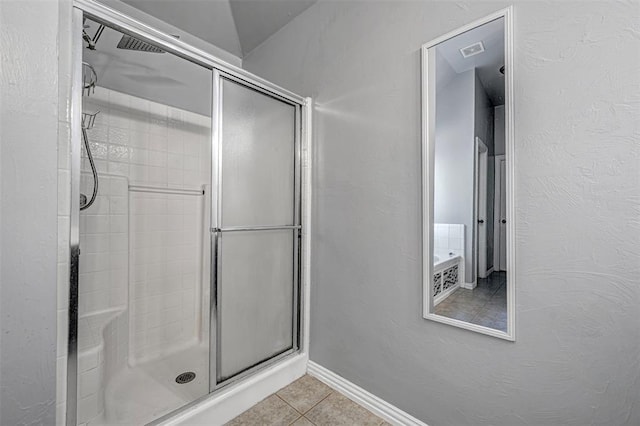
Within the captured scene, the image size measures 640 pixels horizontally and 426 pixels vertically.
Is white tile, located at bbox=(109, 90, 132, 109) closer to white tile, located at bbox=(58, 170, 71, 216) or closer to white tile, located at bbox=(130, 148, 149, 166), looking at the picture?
white tile, located at bbox=(130, 148, 149, 166)

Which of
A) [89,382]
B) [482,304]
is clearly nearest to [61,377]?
[89,382]

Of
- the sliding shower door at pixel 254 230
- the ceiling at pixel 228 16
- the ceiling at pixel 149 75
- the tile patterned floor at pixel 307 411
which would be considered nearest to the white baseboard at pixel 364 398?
the tile patterned floor at pixel 307 411

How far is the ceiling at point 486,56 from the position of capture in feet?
3.77

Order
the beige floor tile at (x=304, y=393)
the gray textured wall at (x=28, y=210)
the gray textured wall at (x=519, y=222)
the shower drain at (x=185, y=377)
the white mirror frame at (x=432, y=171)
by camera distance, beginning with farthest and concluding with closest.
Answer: the shower drain at (x=185, y=377) < the beige floor tile at (x=304, y=393) < the white mirror frame at (x=432, y=171) < the gray textured wall at (x=519, y=222) < the gray textured wall at (x=28, y=210)

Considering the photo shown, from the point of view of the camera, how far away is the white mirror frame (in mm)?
1108

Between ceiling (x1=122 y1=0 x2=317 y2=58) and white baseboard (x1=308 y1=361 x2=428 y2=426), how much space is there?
2341 millimetres

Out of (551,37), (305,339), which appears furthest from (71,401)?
(551,37)

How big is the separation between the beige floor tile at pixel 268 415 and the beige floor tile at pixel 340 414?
10 centimetres

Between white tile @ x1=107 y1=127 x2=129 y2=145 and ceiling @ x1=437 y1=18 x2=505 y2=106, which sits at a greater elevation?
ceiling @ x1=437 y1=18 x2=505 y2=106

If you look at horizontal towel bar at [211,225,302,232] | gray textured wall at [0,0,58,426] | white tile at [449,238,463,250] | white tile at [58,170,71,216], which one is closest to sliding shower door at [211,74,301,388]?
horizontal towel bar at [211,225,302,232]

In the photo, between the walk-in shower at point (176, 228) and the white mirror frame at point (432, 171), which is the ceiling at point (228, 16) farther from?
the white mirror frame at point (432, 171)

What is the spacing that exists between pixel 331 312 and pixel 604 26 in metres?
1.68

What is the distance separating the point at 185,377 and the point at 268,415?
580 mm

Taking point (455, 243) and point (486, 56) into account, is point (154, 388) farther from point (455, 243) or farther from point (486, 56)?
point (486, 56)
